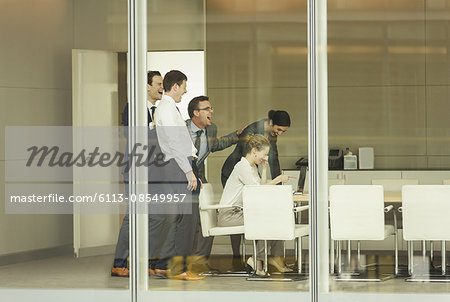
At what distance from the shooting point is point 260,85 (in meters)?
6.97

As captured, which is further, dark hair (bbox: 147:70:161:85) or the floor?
dark hair (bbox: 147:70:161:85)

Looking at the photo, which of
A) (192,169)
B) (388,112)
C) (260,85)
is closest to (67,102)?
(192,169)

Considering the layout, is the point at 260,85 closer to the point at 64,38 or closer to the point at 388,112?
the point at 388,112

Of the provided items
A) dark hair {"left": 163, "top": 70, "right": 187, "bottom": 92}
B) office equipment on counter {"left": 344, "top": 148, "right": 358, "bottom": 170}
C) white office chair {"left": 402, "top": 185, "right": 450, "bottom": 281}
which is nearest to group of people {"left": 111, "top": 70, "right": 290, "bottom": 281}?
dark hair {"left": 163, "top": 70, "right": 187, "bottom": 92}

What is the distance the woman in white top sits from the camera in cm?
703

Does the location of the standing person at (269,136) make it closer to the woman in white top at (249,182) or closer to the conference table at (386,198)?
the woman in white top at (249,182)

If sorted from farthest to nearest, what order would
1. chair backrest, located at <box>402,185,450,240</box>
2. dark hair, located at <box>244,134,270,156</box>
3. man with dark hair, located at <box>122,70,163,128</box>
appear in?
man with dark hair, located at <box>122,70,163,128</box> → dark hair, located at <box>244,134,270,156</box> → chair backrest, located at <box>402,185,450,240</box>

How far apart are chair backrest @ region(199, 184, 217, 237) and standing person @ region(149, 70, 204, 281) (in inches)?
1.7

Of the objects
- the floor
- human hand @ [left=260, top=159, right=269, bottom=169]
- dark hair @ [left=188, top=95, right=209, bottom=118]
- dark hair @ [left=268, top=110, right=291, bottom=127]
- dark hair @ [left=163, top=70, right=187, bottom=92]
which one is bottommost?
the floor

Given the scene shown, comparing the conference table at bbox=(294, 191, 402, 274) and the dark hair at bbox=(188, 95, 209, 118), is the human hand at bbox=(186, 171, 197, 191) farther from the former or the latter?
the conference table at bbox=(294, 191, 402, 274)

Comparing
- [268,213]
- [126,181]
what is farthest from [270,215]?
[126,181]

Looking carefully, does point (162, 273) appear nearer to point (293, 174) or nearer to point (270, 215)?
point (270, 215)

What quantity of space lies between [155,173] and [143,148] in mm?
233

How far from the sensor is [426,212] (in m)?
6.94
